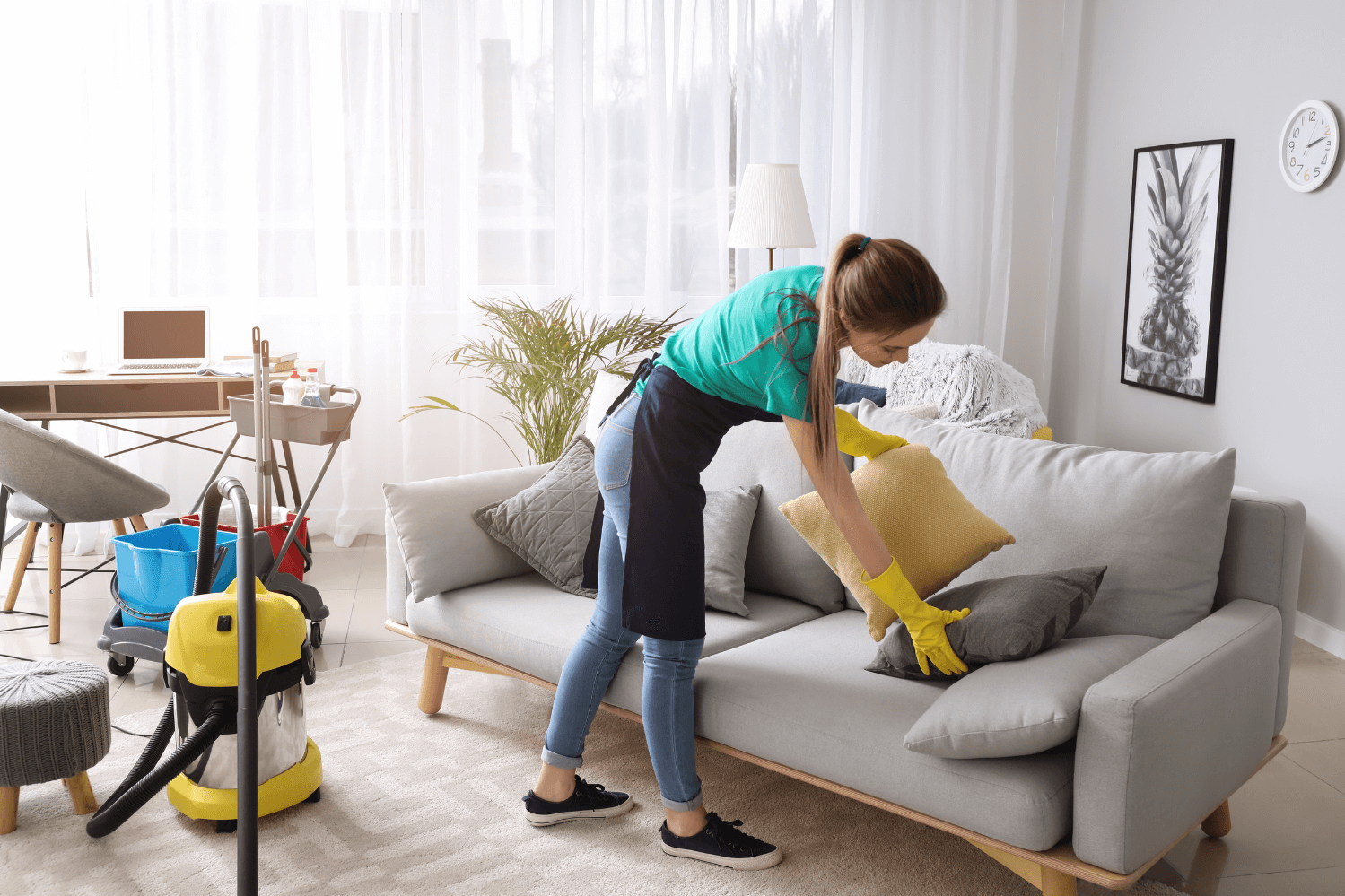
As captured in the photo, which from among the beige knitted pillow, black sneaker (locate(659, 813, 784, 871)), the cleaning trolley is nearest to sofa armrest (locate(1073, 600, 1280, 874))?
the beige knitted pillow

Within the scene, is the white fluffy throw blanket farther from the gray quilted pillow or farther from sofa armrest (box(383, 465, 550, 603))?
sofa armrest (box(383, 465, 550, 603))

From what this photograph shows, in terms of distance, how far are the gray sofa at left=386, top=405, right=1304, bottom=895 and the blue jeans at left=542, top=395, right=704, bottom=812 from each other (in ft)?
0.25

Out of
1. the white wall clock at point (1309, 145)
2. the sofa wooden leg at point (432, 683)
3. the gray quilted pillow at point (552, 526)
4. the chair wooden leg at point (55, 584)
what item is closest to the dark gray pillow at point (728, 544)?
the gray quilted pillow at point (552, 526)

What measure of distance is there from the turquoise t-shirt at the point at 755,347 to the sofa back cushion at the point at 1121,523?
2.05 feet

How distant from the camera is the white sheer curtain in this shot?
414cm

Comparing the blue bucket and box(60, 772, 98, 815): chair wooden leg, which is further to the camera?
the blue bucket

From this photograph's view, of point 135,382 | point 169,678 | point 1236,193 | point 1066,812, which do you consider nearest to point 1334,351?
point 1236,193

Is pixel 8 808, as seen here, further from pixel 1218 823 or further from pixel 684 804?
pixel 1218 823

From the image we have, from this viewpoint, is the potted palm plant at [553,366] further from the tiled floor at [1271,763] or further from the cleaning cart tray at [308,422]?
the tiled floor at [1271,763]

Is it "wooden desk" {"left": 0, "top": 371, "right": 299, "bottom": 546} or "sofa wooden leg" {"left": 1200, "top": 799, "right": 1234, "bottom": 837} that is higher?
"wooden desk" {"left": 0, "top": 371, "right": 299, "bottom": 546}

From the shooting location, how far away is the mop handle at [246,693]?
1.58 meters

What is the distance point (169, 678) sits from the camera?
6.58ft

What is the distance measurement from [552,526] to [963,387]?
1733mm

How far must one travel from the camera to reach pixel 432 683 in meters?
2.65
